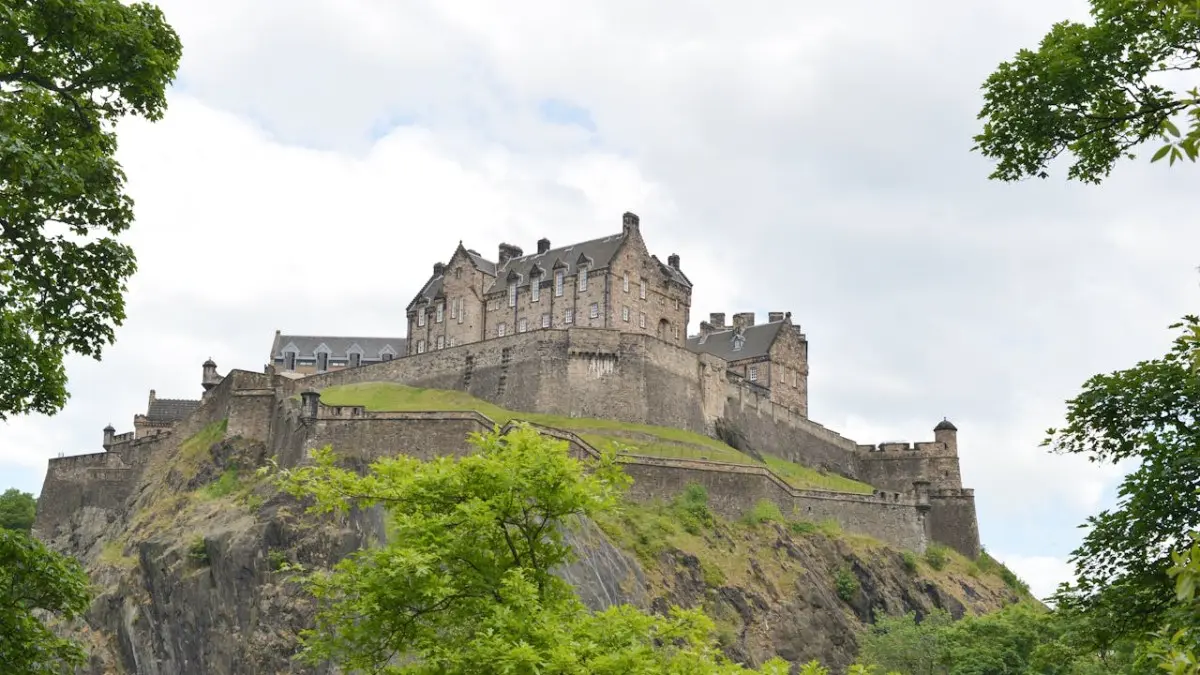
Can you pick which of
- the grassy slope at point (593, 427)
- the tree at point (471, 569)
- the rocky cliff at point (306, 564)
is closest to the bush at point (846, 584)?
the rocky cliff at point (306, 564)

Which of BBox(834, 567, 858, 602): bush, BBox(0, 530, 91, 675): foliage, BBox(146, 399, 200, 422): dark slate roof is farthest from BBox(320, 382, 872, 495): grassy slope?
BBox(0, 530, 91, 675): foliage

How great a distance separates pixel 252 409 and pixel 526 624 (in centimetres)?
4743

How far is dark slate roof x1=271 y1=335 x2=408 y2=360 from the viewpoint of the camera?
9688 centimetres

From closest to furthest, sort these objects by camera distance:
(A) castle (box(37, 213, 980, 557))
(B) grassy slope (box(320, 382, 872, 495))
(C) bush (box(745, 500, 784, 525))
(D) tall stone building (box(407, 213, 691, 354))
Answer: (A) castle (box(37, 213, 980, 557)), (C) bush (box(745, 500, 784, 525)), (B) grassy slope (box(320, 382, 872, 495)), (D) tall stone building (box(407, 213, 691, 354))

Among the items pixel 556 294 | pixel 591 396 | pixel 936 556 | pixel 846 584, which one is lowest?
pixel 846 584

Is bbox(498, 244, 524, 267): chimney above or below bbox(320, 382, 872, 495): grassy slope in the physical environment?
above

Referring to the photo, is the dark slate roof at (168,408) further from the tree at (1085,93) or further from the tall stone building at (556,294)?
the tree at (1085,93)

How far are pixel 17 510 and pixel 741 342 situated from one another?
48065 millimetres

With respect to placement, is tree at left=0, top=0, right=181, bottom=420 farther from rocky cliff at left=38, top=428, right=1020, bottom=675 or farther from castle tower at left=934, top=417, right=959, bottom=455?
castle tower at left=934, top=417, right=959, bottom=455

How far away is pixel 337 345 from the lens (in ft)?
320

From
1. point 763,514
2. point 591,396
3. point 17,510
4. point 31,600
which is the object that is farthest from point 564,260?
point 31,600

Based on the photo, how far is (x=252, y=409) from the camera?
6256cm

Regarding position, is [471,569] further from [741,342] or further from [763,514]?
[741,342]

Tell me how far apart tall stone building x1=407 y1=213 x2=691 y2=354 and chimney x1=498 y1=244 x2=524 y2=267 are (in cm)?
6
